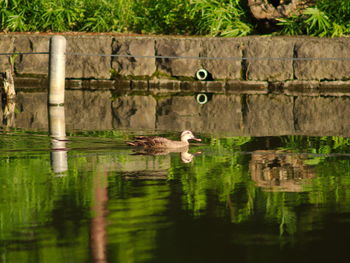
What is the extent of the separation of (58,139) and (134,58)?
7160mm

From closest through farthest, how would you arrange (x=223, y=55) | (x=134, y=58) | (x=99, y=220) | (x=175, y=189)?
(x=99, y=220), (x=175, y=189), (x=223, y=55), (x=134, y=58)

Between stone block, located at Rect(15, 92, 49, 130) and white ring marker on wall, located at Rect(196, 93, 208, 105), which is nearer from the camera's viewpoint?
stone block, located at Rect(15, 92, 49, 130)

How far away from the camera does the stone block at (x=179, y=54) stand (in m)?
17.7

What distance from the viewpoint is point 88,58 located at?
722 inches

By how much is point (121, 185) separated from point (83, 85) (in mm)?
10348

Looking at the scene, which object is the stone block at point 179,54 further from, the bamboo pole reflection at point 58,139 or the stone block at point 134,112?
the bamboo pole reflection at point 58,139

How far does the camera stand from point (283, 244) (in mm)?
6258

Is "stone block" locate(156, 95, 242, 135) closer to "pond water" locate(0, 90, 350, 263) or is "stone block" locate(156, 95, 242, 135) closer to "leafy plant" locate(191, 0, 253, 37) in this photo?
"pond water" locate(0, 90, 350, 263)

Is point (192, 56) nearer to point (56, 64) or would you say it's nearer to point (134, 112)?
point (134, 112)

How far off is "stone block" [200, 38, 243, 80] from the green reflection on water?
22.0 feet

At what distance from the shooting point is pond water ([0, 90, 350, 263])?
618cm

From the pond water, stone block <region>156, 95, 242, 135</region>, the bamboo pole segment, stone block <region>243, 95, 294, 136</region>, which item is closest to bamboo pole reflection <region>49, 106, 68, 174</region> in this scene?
the pond water

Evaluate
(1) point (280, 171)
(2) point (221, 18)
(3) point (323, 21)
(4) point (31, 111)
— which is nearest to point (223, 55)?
(2) point (221, 18)

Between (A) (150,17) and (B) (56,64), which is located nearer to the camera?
(B) (56,64)
